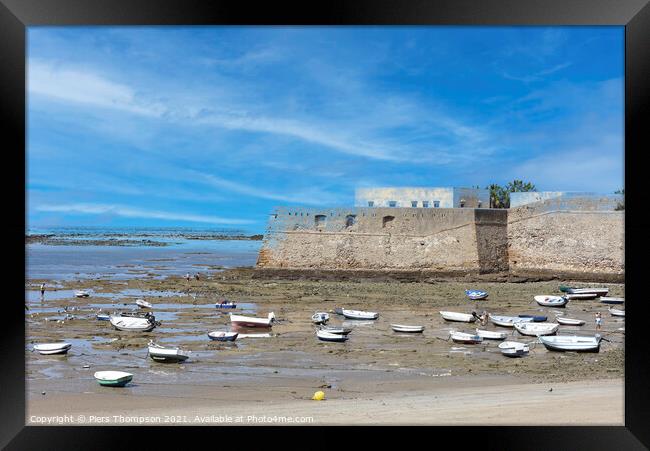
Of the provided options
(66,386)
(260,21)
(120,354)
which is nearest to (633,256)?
(260,21)

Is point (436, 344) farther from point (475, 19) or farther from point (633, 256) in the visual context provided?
point (475, 19)

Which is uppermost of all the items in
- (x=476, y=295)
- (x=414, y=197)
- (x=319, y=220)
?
(x=414, y=197)

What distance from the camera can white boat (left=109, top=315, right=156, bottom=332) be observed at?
5.85 metres

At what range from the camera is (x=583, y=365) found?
472 cm

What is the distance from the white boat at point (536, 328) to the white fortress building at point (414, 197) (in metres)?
5.93

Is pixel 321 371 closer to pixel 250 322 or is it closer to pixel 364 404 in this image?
pixel 364 404

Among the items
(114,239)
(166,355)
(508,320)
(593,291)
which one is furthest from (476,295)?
(114,239)

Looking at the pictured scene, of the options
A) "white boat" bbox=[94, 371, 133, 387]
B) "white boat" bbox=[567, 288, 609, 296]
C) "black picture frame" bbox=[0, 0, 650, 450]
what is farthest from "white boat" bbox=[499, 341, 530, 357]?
"white boat" bbox=[567, 288, 609, 296]

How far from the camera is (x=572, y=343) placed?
512cm

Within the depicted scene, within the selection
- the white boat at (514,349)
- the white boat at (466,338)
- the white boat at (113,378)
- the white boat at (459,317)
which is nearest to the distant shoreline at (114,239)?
the white boat at (459,317)

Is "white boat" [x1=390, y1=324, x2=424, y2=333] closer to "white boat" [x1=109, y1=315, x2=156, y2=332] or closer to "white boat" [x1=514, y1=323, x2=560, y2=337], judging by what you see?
"white boat" [x1=514, y1=323, x2=560, y2=337]

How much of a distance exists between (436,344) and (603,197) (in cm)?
707

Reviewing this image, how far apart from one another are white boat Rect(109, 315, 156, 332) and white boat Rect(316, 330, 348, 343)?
6.28 ft

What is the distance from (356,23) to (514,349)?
385cm
